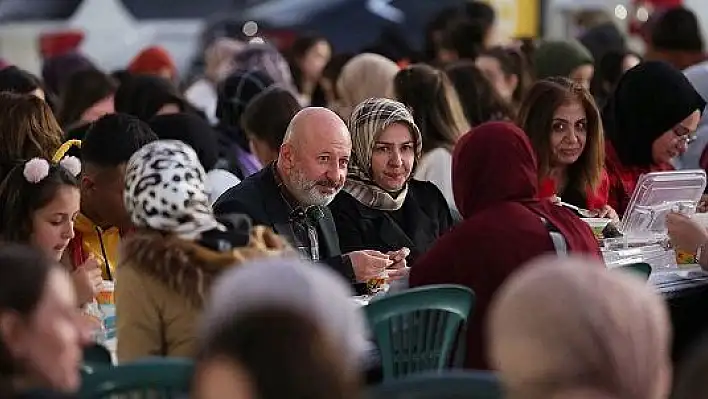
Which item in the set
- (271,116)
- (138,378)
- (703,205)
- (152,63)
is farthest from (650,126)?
(152,63)

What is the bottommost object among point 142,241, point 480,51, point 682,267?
point 682,267

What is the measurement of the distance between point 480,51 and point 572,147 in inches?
172

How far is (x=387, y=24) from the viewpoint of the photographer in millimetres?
16312

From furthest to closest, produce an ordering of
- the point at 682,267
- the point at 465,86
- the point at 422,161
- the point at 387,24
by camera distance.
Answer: the point at 387,24
the point at 465,86
the point at 422,161
the point at 682,267

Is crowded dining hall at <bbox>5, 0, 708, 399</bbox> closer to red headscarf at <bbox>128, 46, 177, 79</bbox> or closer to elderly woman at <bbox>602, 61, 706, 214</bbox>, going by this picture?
elderly woman at <bbox>602, 61, 706, 214</bbox>

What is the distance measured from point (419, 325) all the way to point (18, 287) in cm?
173

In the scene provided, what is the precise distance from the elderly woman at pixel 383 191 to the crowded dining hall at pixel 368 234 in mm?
10

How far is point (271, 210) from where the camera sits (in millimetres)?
5875

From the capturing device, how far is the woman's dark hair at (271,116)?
708 centimetres

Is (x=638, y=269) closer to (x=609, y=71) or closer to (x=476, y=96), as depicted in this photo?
(x=476, y=96)

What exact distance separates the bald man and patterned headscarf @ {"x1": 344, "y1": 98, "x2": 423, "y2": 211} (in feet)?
1.16

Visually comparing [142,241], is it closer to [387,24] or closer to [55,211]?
[55,211]

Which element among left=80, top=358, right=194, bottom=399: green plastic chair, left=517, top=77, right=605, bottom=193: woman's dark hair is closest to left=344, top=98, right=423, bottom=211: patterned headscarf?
left=517, top=77, right=605, bottom=193: woman's dark hair

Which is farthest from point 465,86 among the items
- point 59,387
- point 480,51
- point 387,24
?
point 387,24
